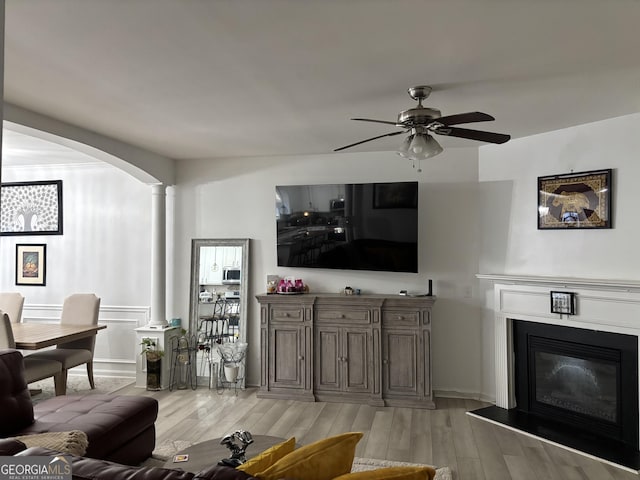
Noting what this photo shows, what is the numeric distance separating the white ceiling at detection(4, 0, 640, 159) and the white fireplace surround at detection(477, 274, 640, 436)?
140cm

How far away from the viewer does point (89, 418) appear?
2949 millimetres

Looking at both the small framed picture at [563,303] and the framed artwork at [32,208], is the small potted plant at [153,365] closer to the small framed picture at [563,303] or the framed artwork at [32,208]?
the framed artwork at [32,208]

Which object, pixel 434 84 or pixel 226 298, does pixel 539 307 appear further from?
pixel 226 298

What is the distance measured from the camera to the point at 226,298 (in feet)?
18.0

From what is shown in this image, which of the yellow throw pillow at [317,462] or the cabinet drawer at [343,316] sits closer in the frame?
the yellow throw pillow at [317,462]

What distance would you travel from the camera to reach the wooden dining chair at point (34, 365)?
4143mm

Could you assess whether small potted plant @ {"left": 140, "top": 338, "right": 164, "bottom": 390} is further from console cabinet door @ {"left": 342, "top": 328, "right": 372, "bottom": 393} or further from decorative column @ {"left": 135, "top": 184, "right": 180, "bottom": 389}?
console cabinet door @ {"left": 342, "top": 328, "right": 372, "bottom": 393}

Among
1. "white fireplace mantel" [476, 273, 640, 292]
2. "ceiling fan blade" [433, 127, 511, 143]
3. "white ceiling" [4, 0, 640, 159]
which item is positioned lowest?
"white fireplace mantel" [476, 273, 640, 292]

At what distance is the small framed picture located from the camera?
157 inches

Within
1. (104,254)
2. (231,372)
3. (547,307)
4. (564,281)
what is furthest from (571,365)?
(104,254)

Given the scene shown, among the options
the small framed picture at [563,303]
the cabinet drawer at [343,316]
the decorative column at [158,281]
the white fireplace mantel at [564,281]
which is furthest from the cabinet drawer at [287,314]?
the small framed picture at [563,303]

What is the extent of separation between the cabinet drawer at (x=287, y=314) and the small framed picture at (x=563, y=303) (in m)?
2.42

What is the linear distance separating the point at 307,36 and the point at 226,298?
3.74 meters

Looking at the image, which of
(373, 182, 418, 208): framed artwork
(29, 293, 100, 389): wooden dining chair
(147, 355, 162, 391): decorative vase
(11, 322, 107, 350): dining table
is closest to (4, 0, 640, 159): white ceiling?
(373, 182, 418, 208): framed artwork
